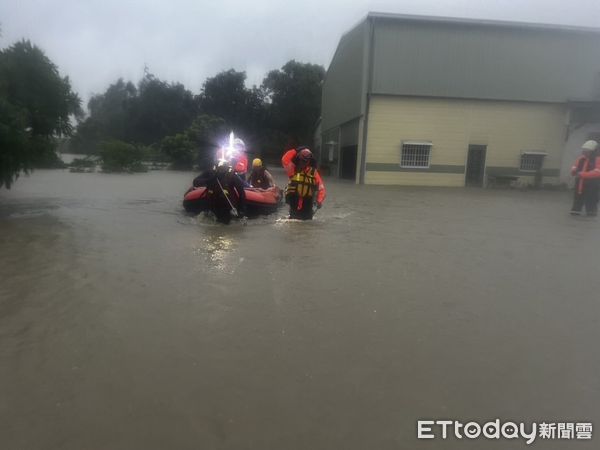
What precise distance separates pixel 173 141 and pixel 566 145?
26.4 metres

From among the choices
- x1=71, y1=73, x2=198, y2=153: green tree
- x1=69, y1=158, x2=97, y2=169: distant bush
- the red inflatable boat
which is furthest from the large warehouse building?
x1=71, y1=73, x2=198, y2=153: green tree

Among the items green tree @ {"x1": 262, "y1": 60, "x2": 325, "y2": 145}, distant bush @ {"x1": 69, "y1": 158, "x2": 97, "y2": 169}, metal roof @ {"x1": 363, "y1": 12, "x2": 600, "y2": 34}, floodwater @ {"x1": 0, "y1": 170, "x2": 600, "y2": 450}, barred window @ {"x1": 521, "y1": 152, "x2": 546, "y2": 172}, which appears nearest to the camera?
floodwater @ {"x1": 0, "y1": 170, "x2": 600, "y2": 450}

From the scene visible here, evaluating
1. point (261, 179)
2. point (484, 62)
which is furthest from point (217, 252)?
point (484, 62)

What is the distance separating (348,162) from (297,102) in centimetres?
2677

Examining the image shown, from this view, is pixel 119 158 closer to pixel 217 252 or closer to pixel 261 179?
pixel 261 179

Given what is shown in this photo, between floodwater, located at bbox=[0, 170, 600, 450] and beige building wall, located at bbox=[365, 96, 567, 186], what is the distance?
1517 cm

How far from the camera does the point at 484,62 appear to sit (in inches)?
917

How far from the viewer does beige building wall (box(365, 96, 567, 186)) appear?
23.4m

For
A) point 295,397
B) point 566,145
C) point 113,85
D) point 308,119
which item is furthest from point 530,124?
point 113,85

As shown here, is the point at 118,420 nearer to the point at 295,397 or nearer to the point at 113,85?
the point at 295,397

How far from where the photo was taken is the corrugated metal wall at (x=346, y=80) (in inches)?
Result: 936

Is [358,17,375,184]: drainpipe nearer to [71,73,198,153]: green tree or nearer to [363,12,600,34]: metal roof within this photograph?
[363,12,600,34]: metal roof

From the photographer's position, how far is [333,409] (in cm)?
317

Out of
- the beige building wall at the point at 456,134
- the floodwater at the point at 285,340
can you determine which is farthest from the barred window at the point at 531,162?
the floodwater at the point at 285,340
